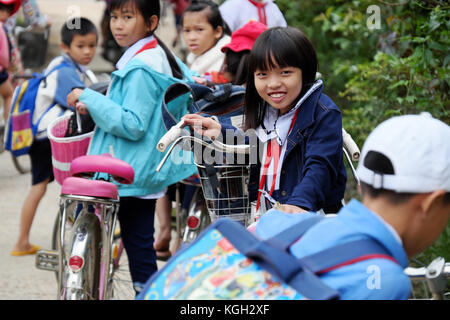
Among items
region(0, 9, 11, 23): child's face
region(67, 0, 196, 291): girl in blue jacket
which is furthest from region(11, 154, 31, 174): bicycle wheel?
region(67, 0, 196, 291): girl in blue jacket

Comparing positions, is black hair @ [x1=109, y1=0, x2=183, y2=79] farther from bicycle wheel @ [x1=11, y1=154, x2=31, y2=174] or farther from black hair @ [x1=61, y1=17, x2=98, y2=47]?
bicycle wheel @ [x1=11, y1=154, x2=31, y2=174]

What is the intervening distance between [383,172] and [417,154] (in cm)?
9

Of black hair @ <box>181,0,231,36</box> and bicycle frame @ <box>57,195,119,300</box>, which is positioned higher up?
black hair @ <box>181,0,231,36</box>

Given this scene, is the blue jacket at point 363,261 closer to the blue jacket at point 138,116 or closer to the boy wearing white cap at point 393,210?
the boy wearing white cap at point 393,210

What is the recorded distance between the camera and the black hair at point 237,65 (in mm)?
4125

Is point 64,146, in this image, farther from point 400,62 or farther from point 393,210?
point 393,210

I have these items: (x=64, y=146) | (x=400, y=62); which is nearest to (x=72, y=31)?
(x=64, y=146)

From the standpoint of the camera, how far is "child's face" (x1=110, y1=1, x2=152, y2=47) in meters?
3.76

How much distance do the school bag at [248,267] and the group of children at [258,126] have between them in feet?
0.19

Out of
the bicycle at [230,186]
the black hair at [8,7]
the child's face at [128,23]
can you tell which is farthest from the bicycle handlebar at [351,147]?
the black hair at [8,7]

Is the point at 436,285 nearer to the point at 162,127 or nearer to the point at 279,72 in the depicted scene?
the point at 279,72

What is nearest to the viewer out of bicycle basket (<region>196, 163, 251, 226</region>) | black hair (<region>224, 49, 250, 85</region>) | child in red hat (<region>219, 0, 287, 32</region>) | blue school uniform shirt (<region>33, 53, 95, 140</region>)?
bicycle basket (<region>196, 163, 251, 226</region>)

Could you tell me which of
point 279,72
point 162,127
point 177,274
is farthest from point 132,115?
point 177,274

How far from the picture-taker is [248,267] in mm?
1546
